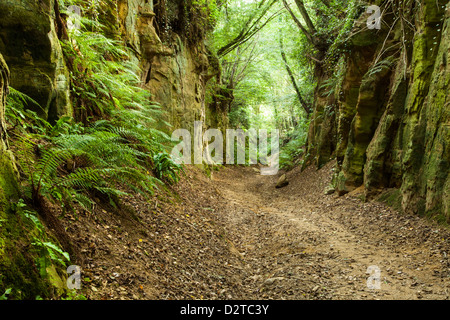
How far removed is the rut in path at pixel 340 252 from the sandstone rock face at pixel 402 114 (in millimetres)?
692

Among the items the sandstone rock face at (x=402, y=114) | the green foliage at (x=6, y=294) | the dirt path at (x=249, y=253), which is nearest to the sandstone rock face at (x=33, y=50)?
the dirt path at (x=249, y=253)

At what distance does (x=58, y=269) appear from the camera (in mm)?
2318

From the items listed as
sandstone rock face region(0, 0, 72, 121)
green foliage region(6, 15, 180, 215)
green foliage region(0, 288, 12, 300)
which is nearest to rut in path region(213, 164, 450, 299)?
green foliage region(6, 15, 180, 215)

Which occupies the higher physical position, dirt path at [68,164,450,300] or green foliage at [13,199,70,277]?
green foliage at [13,199,70,277]

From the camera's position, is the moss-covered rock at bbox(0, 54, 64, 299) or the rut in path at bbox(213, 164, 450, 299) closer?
the moss-covered rock at bbox(0, 54, 64, 299)

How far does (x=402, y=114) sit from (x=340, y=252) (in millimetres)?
4526

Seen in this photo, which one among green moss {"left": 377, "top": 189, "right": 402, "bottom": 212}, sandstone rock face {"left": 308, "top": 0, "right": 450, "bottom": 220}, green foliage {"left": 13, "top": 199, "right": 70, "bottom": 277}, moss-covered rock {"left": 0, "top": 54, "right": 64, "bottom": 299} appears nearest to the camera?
moss-covered rock {"left": 0, "top": 54, "right": 64, "bottom": 299}

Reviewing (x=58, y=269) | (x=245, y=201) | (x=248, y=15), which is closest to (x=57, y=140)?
(x=58, y=269)

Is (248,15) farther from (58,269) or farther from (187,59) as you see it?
(58,269)

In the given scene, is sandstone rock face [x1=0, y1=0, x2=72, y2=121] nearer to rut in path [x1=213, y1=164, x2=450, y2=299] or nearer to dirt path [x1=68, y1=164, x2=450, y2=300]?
dirt path [x1=68, y1=164, x2=450, y2=300]

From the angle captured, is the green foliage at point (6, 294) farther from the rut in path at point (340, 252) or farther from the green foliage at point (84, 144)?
the rut in path at point (340, 252)

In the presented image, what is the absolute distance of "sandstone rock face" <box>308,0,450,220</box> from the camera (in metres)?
5.49

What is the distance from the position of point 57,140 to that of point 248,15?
15667mm

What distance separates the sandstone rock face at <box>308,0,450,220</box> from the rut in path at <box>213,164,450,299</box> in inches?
27.2
